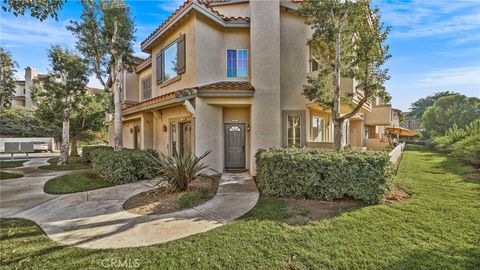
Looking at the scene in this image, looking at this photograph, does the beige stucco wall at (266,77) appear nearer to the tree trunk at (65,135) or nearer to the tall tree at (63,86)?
the tall tree at (63,86)

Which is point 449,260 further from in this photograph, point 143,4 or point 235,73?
point 143,4

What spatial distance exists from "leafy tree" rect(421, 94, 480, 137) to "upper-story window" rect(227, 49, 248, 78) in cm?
2775

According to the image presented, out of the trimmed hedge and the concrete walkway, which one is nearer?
the concrete walkway

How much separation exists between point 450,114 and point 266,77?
3059 centimetres

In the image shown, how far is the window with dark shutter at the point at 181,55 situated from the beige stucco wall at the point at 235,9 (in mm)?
2988

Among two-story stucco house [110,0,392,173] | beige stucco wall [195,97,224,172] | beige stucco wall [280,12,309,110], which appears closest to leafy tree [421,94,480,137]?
two-story stucco house [110,0,392,173]

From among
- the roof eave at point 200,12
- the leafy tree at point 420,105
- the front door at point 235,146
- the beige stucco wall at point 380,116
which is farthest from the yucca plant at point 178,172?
the leafy tree at point 420,105

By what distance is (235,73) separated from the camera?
467 inches

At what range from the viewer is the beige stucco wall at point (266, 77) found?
10445 millimetres

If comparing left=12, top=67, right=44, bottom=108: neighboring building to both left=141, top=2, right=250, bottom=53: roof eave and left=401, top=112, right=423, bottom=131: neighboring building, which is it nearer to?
left=141, top=2, right=250, bottom=53: roof eave

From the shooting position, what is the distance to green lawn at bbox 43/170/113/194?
8.50 m

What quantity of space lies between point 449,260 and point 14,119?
42647 mm

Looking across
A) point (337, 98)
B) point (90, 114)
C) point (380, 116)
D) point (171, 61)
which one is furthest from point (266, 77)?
point (90, 114)

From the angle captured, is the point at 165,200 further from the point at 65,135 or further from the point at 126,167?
the point at 65,135
